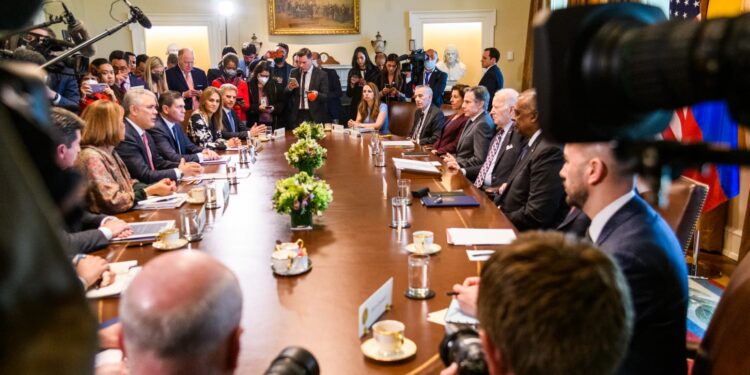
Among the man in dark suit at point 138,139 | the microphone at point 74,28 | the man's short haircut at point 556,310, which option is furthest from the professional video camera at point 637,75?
the man in dark suit at point 138,139

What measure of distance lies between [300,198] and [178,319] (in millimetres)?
1462

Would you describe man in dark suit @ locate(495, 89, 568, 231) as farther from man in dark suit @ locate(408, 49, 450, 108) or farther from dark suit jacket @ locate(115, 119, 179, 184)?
man in dark suit @ locate(408, 49, 450, 108)

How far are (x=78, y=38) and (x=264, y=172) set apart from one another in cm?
135

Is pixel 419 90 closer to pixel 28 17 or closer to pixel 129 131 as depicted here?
pixel 129 131

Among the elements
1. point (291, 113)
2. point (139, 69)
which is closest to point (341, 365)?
point (291, 113)

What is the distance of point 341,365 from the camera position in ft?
4.55

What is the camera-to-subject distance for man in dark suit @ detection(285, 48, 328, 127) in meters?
7.57

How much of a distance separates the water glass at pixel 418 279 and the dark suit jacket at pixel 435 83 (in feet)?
21.4

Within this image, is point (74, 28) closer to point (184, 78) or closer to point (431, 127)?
point (431, 127)

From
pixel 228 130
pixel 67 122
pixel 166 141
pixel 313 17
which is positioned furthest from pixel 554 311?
pixel 313 17

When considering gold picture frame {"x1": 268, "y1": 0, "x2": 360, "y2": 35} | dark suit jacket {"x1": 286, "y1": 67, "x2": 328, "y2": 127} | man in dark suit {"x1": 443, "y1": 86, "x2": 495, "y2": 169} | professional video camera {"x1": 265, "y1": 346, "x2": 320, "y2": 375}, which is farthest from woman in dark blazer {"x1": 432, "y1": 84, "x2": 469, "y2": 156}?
gold picture frame {"x1": 268, "y1": 0, "x2": 360, "y2": 35}

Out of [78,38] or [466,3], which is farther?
[466,3]

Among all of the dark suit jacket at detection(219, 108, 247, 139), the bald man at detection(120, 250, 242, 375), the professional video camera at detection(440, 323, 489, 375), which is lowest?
the dark suit jacket at detection(219, 108, 247, 139)

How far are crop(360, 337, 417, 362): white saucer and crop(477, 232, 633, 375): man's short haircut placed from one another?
0.43m
